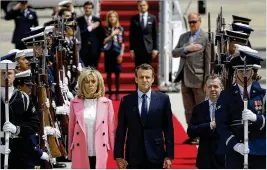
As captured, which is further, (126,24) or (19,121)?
(126,24)

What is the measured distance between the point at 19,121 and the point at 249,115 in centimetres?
224

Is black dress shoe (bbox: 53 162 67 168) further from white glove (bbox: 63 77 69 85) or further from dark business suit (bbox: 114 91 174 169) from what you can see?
dark business suit (bbox: 114 91 174 169)

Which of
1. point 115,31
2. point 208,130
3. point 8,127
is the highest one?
point 115,31

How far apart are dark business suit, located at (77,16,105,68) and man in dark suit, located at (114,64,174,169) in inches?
374

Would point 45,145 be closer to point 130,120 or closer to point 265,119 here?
point 130,120

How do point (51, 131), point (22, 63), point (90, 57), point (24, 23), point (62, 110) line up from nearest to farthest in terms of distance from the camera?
point (51, 131)
point (22, 63)
point (62, 110)
point (90, 57)
point (24, 23)

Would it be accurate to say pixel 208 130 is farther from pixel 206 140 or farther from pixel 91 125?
pixel 91 125

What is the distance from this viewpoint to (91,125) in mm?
12289

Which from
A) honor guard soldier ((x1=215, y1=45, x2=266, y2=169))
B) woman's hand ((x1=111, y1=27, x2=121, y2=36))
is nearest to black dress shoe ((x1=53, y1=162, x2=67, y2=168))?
honor guard soldier ((x1=215, y1=45, x2=266, y2=169))

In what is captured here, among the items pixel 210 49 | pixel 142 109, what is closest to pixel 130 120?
pixel 142 109

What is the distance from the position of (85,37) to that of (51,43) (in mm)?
6127

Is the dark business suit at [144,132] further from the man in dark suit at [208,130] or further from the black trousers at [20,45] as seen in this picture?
the black trousers at [20,45]

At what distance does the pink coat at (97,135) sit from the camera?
40.1 ft

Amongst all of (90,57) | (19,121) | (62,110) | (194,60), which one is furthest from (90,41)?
(19,121)
